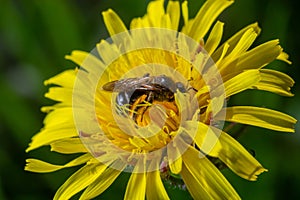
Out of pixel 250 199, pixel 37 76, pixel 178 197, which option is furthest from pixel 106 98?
pixel 37 76

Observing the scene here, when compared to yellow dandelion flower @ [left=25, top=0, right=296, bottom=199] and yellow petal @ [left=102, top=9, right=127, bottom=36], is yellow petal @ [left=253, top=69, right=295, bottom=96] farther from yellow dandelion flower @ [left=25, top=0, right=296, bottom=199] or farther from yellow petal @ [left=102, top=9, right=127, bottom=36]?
yellow petal @ [left=102, top=9, right=127, bottom=36]

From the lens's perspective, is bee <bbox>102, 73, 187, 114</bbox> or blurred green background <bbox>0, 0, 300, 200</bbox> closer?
bee <bbox>102, 73, 187, 114</bbox>

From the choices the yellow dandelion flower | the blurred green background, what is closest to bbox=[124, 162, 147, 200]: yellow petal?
the yellow dandelion flower

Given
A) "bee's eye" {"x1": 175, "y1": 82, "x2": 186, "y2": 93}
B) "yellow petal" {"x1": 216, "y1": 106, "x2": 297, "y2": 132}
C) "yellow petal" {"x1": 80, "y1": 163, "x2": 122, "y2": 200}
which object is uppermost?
"bee's eye" {"x1": 175, "y1": 82, "x2": 186, "y2": 93}

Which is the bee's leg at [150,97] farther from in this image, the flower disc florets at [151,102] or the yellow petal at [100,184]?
the yellow petal at [100,184]

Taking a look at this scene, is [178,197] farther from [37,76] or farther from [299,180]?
[37,76]

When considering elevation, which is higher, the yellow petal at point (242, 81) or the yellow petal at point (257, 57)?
the yellow petal at point (257, 57)

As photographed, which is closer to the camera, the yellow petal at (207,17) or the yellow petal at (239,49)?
the yellow petal at (239,49)

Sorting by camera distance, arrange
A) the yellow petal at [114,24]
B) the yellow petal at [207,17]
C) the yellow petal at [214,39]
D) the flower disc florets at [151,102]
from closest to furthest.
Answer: the flower disc florets at [151,102] < the yellow petal at [214,39] < the yellow petal at [207,17] < the yellow petal at [114,24]

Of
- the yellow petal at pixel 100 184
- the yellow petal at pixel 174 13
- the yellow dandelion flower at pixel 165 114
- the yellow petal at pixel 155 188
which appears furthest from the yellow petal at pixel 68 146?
the yellow petal at pixel 174 13
